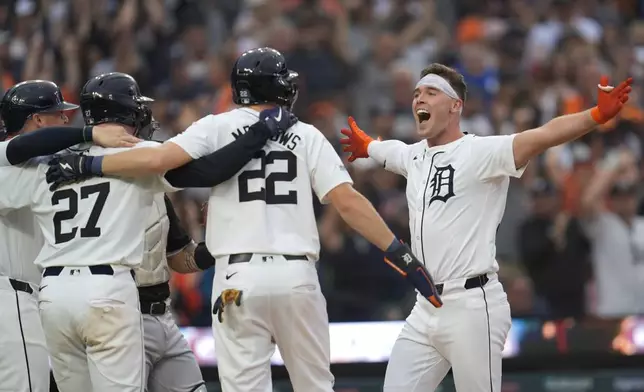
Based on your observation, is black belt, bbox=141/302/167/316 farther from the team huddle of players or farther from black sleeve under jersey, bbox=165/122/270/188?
black sleeve under jersey, bbox=165/122/270/188

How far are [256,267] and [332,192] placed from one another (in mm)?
557

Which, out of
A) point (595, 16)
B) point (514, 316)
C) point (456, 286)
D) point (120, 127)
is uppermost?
point (595, 16)

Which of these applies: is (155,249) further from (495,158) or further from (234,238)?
(495,158)

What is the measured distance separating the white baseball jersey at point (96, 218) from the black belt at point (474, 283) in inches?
61.2

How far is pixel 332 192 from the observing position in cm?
593

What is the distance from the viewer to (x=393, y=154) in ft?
23.0

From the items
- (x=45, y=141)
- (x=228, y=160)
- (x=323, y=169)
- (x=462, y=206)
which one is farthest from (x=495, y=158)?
(x=45, y=141)

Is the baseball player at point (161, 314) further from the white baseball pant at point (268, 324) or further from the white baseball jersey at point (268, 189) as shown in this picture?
the white baseball pant at point (268, 324)

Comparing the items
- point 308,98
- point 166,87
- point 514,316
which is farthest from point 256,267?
point 166,87

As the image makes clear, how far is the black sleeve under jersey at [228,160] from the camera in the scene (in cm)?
581

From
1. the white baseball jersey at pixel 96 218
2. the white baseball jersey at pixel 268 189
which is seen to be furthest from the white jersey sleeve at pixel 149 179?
the white baseball jersey at pixel 268 189

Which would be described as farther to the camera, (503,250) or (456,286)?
(503,250)

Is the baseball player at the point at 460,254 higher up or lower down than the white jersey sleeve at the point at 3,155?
lower down

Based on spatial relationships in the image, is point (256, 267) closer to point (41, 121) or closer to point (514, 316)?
point (41, 121)
